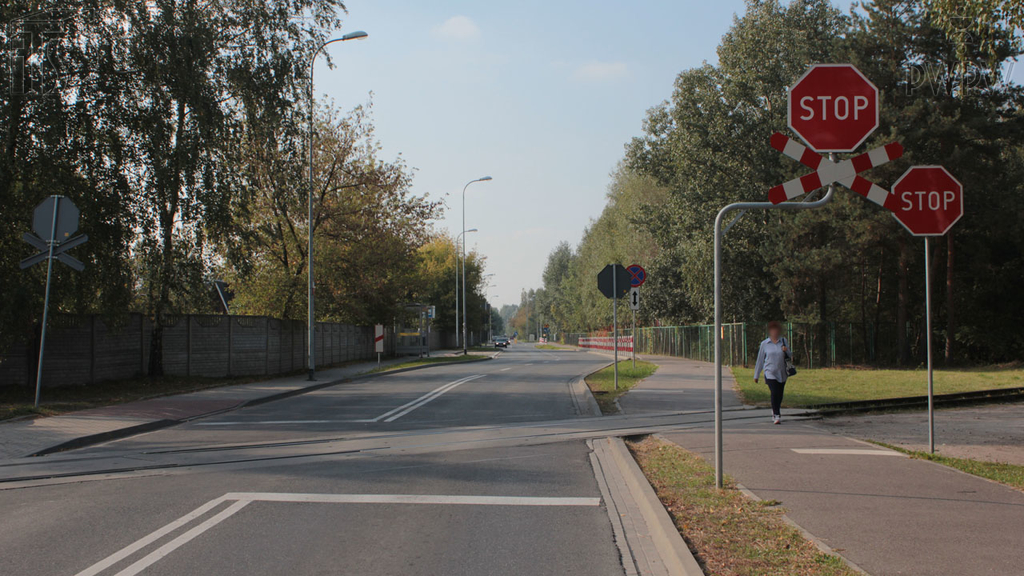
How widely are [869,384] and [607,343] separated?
45.2 metres

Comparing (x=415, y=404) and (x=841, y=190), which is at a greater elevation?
(x=841, y=190)

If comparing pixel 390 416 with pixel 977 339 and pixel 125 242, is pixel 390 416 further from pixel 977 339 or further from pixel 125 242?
pixel 977 339

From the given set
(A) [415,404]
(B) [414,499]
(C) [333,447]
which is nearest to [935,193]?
(A) [415,404]

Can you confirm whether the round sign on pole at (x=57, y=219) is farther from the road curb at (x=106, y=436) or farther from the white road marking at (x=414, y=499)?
the white road marking at (x=414, y=499)

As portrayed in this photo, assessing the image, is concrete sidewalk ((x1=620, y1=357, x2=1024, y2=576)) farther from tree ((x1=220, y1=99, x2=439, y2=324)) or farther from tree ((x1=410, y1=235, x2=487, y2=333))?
tree ((x1=410, y1=235, x2=487, y2=333))

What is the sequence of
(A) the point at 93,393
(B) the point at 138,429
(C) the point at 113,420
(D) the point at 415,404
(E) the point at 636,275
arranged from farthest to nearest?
(E) the point at 636,275
(A) the point at 93,393
(D) the point at 415,404
(C) the point at 113,420
(B) the point at 138,429

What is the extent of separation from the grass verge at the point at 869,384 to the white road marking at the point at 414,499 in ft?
30.4

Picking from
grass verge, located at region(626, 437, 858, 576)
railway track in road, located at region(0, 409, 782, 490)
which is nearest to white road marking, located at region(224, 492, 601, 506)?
grass verge, located at region(626, 437, 858, 576)

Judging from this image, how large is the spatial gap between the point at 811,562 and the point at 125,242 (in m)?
18.6

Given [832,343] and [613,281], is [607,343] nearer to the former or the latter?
[832,343]

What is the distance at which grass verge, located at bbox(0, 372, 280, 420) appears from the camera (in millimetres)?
14252

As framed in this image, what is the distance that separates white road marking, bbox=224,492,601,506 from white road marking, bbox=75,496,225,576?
1.27 ft

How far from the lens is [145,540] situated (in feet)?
18.0

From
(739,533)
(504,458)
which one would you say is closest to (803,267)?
(504,458)
